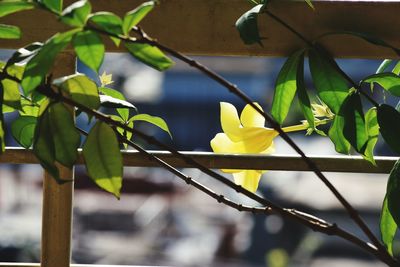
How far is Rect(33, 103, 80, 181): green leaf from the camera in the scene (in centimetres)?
49

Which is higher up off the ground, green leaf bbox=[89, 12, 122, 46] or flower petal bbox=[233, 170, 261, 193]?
green leaf bbox=[89, 12, 122, 46]

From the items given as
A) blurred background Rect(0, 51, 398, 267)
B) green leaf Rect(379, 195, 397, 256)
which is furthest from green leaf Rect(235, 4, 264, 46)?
blurred background Rect(0, 51, 398, 267)

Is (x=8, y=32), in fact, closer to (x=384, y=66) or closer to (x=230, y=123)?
(x=230, y=123)

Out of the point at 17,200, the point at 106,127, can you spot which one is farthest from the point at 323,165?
the point at 17,200

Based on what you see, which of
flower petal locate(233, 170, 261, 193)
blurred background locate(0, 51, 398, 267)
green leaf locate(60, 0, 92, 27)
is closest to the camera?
green leaf locate(60, 0, 92, 27)

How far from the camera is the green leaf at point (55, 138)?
49cm

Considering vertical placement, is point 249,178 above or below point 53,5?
below

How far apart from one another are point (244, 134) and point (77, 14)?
30 centimetres

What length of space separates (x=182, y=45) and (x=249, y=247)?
19.0ft

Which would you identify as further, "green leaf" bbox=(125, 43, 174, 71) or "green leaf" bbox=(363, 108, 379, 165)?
"green leaf" bbox=(363, 108, 379, 165)

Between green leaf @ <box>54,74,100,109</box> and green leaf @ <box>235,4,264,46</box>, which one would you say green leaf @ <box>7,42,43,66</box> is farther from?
green leaf @ <box>235,4,264,46</box>

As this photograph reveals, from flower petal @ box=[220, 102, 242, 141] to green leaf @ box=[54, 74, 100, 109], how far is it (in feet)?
0.66

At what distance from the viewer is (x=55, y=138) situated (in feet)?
1.66

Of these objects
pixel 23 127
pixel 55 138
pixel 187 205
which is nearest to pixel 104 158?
pixel 55 138
